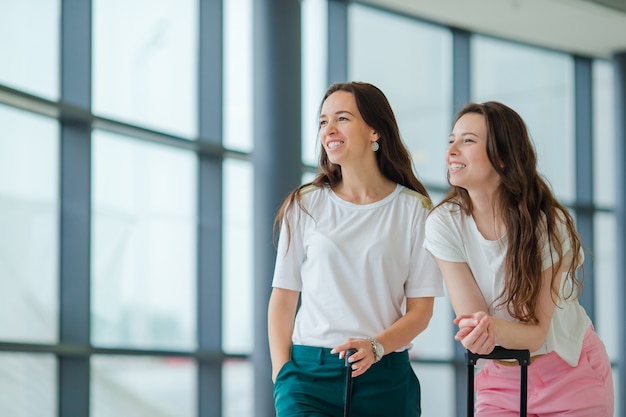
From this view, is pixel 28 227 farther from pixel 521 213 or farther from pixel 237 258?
pixel 521 213

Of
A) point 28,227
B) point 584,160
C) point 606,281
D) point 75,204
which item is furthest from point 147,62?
point 606,281

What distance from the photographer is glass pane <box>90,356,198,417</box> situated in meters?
5.15

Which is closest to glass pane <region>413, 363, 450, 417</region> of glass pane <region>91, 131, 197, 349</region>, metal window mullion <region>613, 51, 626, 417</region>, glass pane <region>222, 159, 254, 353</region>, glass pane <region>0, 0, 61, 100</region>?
glass pane <region>222, 159, 254, 353</region>

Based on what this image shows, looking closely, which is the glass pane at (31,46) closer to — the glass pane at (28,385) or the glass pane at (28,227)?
the glass pane at (28,227)

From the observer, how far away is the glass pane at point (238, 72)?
594 cm

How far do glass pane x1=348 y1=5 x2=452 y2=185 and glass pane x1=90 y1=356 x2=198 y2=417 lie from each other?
98.3 inches

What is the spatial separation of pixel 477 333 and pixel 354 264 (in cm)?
49

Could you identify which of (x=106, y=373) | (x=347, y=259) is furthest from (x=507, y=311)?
(x=106, y=373)

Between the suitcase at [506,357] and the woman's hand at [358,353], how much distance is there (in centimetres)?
26

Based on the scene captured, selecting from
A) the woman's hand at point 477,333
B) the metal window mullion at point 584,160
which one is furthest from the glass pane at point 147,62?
the metal window mullion at point 584,160

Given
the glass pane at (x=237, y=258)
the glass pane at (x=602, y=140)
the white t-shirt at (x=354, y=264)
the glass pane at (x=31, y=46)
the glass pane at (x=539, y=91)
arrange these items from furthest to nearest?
the glass pane at (x=602, y=140)
the glass pane at (x=539, y=91)
the glass pane at (x=237, y=258)
the glass pane at (x=31, y=46)
the white t-shirt at (x=354, y=264)

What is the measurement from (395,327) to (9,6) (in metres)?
2.83

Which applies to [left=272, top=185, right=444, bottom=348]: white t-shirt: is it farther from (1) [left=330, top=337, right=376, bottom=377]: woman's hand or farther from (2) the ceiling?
(2) the ceiling

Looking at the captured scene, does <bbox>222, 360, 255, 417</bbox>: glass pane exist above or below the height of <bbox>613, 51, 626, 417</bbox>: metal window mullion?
below
